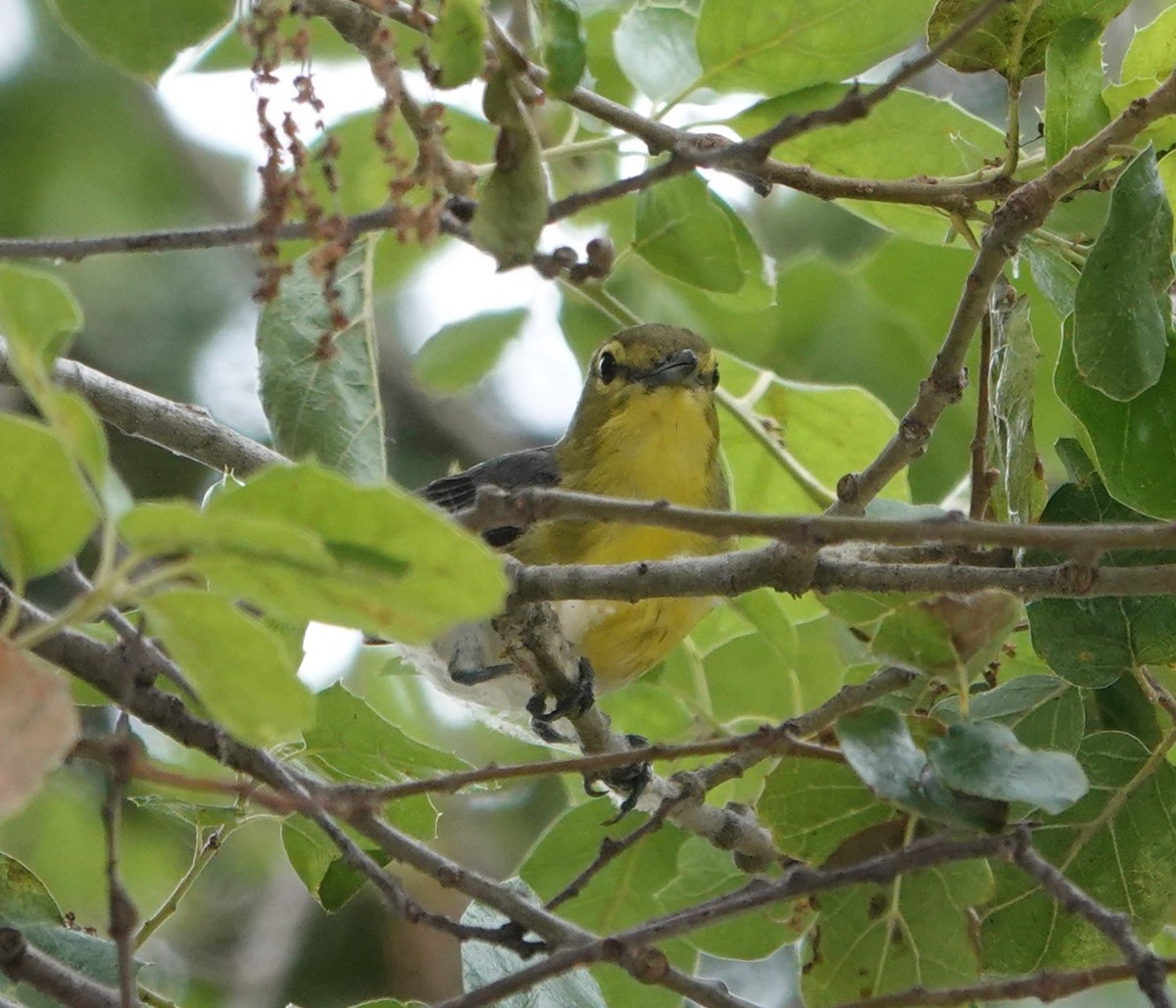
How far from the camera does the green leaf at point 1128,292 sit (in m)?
2.09

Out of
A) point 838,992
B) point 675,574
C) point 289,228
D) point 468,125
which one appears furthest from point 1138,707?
point 468,125

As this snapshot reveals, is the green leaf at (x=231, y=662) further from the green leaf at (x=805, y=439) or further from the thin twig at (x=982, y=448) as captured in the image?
the green leaf at (x=805, y=439)

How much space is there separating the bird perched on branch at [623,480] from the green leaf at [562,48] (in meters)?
1.76

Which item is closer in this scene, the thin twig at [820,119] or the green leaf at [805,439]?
the thin twig at [820,119]

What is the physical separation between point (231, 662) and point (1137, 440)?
4.65ft

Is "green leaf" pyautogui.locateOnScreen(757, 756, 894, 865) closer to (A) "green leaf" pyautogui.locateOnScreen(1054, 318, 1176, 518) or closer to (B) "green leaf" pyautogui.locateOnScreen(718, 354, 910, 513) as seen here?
(A) "green leaf" pyautogui.locateOnScreen(1054, 318, 1176, 518)

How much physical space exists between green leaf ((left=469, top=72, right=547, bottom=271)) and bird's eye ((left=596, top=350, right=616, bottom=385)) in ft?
8.02

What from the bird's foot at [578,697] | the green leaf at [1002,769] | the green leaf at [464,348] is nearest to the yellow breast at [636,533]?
the green leaf at [464,348]

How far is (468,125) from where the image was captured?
3.43m

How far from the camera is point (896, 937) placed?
2389mm

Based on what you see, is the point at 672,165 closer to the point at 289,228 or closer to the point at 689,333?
the point at 289,228

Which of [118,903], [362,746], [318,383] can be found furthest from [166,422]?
[118,903]

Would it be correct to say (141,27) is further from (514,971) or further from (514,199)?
(514,971)

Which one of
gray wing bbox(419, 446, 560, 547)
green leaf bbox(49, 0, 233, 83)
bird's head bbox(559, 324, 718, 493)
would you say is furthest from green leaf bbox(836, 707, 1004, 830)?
bird's head bbox(559, 324, 718, 493)
